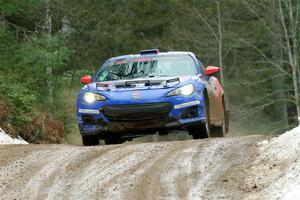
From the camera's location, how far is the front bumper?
37.9 feet

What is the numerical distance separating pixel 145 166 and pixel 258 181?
1.50 metres

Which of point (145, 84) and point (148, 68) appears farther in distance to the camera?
point (148, 68)

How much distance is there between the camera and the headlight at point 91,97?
11672 mm

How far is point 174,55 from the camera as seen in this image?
13.1 meters

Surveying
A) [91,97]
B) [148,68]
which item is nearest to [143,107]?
[91,97]

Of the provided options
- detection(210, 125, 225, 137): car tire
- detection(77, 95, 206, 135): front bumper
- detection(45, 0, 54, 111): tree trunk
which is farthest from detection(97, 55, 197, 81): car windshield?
detection(45, 0, 54, 111): tree trunk

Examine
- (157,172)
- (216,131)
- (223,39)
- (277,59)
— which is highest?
(157,172)

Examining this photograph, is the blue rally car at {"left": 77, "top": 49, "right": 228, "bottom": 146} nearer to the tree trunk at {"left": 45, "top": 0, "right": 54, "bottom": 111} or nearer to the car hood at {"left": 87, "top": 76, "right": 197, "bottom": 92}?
the car hood at {"left": 87, "top": 76, "right": 197, "bottom": 92}

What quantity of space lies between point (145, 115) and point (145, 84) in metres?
0.48

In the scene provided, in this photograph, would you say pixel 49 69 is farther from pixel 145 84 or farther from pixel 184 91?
pixel 184 91

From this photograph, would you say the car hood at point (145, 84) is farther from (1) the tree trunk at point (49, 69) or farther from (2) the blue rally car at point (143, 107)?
(1) the tree trunk at point (49, 69)

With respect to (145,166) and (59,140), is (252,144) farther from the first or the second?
(59,140)

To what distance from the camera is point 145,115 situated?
11.6 m

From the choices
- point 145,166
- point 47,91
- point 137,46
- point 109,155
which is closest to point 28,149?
point 109,155
